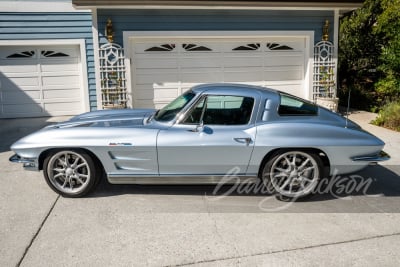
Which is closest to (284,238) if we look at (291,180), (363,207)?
(291,180)

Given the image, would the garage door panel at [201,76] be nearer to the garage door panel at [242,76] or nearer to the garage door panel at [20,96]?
the garage door panel at [242,76]

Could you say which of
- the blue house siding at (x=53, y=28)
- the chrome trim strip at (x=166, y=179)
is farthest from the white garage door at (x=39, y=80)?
the chrome trim strip at (x=166, y=179)

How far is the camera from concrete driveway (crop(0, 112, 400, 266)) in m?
3.20

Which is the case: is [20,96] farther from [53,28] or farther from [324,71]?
[324,71]

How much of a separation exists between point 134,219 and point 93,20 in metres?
6.80

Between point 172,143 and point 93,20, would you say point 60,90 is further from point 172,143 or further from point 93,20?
point 172,143

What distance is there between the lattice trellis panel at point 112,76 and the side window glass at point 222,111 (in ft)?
18.3

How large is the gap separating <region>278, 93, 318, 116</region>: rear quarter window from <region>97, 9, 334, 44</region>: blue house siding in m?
5.80

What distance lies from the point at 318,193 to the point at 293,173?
0.60m

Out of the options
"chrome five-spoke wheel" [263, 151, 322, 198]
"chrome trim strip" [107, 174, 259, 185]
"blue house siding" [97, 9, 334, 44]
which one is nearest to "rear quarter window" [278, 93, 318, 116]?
"chrome five-spoke wheel" [263, 151, 322, 198]

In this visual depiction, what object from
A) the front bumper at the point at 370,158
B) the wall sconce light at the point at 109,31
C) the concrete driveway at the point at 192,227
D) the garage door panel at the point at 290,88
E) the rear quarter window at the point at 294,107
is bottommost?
the concrete driveway at the point at 192,227

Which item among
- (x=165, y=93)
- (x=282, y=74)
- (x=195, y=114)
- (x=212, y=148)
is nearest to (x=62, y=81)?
(x=165, y=93)

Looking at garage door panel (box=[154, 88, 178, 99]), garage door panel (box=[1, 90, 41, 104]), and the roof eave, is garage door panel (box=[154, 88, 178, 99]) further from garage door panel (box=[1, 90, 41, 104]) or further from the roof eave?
garage door panel (box=[1, 90, 41, 104])

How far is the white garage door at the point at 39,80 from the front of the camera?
10.0 metres
